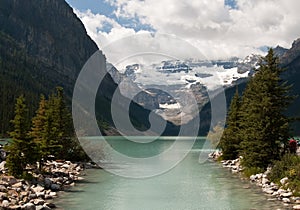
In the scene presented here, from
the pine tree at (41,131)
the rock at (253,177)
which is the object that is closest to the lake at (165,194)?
the rock at (253,177)

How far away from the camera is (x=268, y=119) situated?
142ft

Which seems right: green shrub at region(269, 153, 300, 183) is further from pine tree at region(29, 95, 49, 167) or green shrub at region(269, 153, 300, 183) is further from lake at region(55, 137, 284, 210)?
pine tree at region(29, 95, 49, 167)

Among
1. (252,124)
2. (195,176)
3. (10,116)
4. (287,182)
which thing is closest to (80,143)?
(195,176)

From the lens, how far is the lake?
32.6 metres

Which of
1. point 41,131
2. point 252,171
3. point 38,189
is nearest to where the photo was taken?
point 38,189

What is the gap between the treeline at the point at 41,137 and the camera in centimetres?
3634

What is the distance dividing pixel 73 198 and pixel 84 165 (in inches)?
1020

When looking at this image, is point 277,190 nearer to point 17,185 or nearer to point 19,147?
point 17,185

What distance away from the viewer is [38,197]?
106 feet

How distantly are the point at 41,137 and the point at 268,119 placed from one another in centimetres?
2747

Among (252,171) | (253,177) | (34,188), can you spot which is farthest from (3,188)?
(252,171)

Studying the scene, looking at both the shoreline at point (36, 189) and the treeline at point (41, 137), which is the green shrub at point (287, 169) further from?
the treeline at point (41, 137)

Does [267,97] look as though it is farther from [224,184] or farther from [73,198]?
[73,198]

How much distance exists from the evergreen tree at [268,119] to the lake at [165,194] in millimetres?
4002
